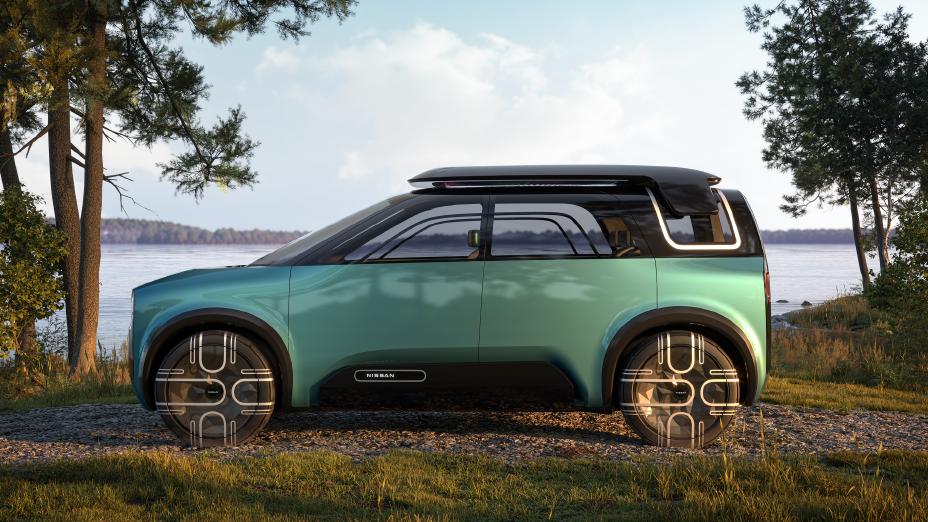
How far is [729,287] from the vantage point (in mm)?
6125

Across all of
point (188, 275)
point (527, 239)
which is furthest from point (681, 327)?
point (188, 275)

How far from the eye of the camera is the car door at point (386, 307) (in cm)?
598

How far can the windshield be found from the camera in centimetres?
618

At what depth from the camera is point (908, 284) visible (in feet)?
37.2

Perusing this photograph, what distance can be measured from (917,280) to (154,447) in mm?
9920

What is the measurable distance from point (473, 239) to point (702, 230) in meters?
1.72

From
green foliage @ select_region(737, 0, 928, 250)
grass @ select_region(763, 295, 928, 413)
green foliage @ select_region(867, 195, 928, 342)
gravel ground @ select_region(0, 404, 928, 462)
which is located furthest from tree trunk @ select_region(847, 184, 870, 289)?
gravel ground @ select_region(0, 404, 928, 462)

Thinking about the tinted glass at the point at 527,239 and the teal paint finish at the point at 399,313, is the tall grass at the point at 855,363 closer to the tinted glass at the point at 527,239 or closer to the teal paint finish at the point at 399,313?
the tinted glass at the point at 527,239

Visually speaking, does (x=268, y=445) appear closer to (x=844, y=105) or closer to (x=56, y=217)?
(x=56, y=217)

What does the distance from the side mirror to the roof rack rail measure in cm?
39

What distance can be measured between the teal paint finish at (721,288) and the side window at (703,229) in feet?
0.46

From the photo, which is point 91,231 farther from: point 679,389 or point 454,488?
point 679,389

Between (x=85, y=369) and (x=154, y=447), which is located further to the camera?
(x=85, y=369)

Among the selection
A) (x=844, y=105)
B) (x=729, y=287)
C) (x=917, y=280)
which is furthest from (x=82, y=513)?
(x=844, y=105)
